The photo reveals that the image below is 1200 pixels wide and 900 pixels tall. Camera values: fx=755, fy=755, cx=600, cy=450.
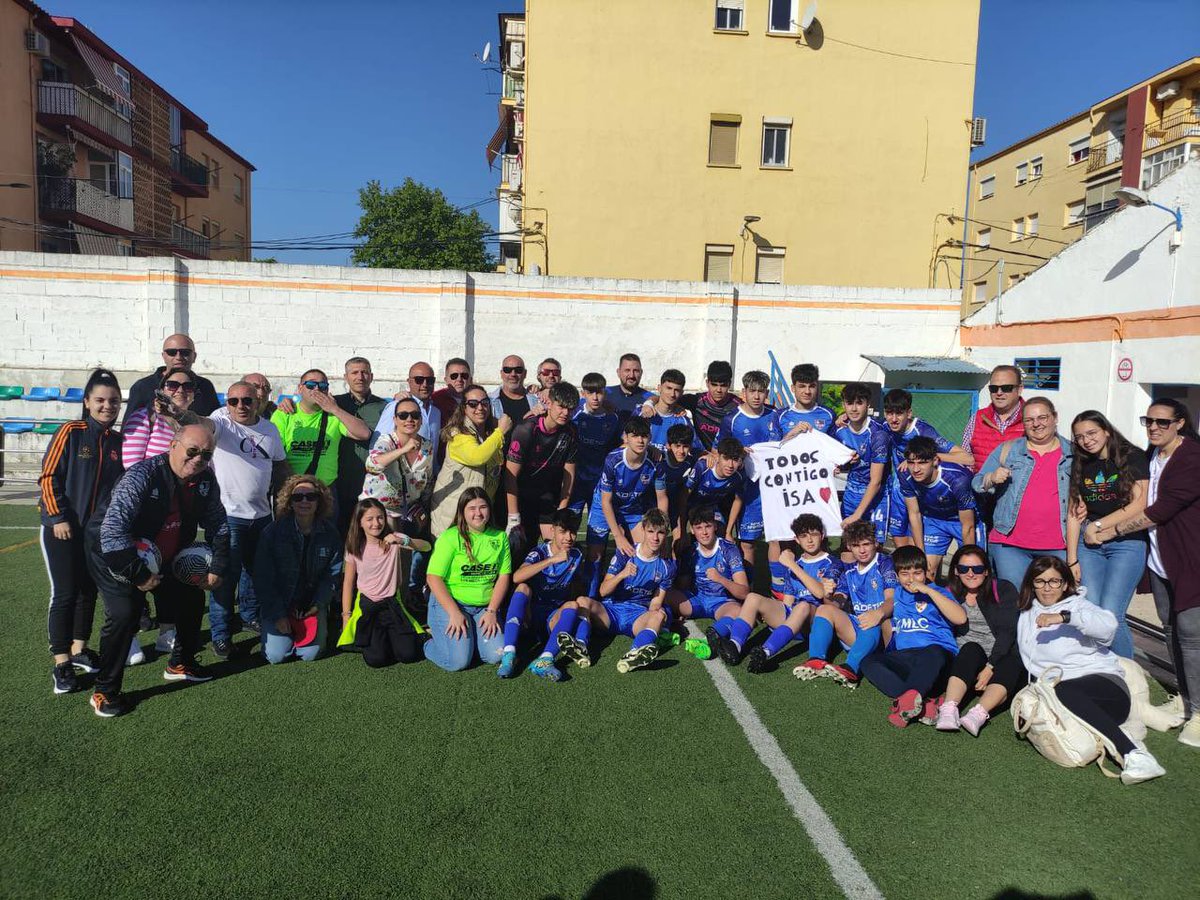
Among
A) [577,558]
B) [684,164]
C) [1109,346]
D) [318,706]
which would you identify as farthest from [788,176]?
[318,706]

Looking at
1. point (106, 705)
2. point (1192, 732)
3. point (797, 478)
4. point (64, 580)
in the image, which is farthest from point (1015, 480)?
point (64, 580)

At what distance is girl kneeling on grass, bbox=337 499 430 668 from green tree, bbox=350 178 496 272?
3409 centimetres

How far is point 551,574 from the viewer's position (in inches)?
229

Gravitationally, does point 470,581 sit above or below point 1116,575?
below

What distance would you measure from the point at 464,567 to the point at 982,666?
3.58m

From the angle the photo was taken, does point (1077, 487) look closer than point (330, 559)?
Yes

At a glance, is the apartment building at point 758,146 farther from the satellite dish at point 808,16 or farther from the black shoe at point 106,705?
the black shoe at point 106,705

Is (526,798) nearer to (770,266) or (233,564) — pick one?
(233,564)

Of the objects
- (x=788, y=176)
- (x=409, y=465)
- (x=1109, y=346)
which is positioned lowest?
(x=409, y=465)

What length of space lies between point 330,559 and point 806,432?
397 cm

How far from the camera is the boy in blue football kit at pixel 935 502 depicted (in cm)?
564

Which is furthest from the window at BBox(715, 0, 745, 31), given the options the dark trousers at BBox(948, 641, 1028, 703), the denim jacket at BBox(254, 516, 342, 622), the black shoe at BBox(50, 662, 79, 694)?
the black shoe at BBox(50, 662, 79, 694)

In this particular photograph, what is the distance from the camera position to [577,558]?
232 inches

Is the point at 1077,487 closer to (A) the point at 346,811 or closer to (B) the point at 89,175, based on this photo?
(A) the point at 346,811
